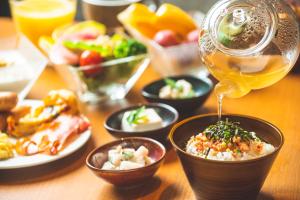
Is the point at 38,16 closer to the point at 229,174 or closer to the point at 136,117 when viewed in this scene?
the point at 136,117

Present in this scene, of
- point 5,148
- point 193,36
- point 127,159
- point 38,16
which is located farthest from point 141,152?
point 38,16

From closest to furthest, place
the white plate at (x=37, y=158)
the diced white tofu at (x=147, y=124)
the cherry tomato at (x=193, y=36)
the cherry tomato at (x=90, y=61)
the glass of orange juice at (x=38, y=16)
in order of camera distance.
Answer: the white plate at (x=37, y=158), the diced white tofu at (x=147, y=124), the cherry tomato at (x=90, y=61), the cherry tomato at (x=193, y=36), the glass of orange juice at (x=38, y=16)

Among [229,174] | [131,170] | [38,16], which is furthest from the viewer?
[38,16]

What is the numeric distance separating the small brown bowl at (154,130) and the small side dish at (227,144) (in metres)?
0.26

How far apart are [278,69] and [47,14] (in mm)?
1296

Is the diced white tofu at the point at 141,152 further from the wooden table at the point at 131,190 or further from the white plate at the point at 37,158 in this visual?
the white plate at the point at 37,158

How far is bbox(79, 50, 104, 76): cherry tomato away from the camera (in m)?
1.90

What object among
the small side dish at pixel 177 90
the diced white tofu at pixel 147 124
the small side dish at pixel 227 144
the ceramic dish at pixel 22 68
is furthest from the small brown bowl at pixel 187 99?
the small side dish at pixel 227 144

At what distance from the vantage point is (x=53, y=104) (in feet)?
5.72

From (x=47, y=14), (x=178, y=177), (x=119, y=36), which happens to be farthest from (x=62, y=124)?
(x=47, y=14)

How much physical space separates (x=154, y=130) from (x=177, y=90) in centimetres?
33

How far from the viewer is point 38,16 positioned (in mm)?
2348

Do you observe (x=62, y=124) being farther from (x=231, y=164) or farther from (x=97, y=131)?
(x=231, y=164)

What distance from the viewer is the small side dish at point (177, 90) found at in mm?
→ 1850
